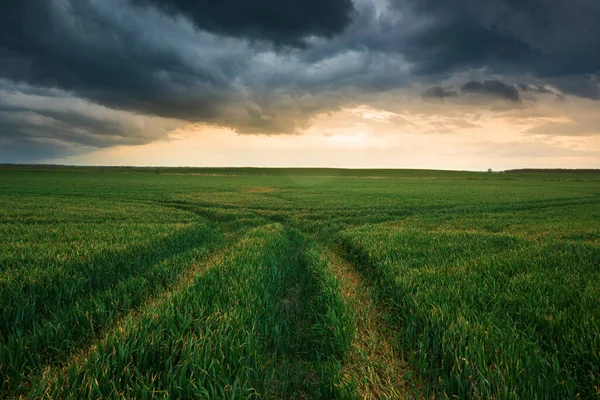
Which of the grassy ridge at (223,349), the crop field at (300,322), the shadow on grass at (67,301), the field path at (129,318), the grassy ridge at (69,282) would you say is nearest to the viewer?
the grassy ridge at (223,349)

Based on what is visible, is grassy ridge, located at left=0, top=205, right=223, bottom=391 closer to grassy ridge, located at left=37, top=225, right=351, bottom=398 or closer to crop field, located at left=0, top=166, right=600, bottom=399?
crop field, located at left=0, top=166, right=600, bottom=399

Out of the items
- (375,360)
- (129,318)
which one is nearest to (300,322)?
(375,360)

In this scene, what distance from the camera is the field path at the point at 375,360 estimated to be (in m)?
3.65

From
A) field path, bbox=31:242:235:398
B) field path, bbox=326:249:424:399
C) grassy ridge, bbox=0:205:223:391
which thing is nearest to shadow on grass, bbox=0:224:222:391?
grassy ridge, bbox=0:205:223:391

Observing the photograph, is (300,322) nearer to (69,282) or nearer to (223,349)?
(223,349)

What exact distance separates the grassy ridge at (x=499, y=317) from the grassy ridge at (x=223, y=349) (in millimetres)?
1362

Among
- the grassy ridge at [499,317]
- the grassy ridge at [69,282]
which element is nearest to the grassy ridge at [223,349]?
the grassy ridge at [69,282]

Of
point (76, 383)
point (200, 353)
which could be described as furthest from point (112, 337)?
point (200, 353)

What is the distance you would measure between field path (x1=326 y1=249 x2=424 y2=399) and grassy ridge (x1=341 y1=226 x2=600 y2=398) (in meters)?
0.29

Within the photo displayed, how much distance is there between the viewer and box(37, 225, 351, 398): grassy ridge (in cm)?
331

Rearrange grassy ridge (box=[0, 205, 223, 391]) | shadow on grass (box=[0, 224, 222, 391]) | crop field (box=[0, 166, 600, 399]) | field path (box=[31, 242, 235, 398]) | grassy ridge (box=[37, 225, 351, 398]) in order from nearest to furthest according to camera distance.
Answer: grassy ridge (box=[37, 225, 351, 398]), crop field (box=[0, 166, 600, 399]), field path (box=[31, 242, 235, 398]), shadow on grass (box=[0, 224, 222, 391]), grassy ridge (box=[0, 205, 223, 391])

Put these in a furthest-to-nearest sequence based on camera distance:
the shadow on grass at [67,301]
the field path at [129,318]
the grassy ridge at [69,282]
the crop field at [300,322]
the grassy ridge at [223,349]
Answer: the grassy ridge at [69,282]
the shadow on grass at [67,301]
the field path at [129,318]
the crop field at [300,322]
the grassy ridge at [223,349]

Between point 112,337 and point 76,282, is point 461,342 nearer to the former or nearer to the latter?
point 112,337

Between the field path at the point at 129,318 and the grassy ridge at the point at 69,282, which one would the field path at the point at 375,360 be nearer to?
the field path at the point at 129,318
